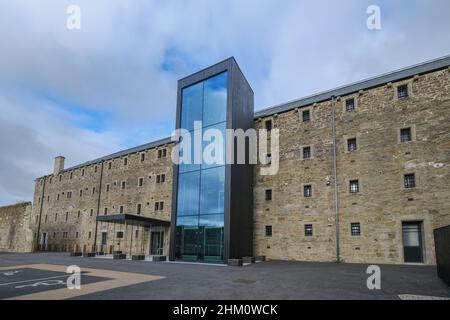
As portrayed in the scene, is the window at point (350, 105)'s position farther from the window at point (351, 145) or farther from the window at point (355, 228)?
the window at point (355, 228)

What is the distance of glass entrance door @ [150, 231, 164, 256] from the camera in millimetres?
28233

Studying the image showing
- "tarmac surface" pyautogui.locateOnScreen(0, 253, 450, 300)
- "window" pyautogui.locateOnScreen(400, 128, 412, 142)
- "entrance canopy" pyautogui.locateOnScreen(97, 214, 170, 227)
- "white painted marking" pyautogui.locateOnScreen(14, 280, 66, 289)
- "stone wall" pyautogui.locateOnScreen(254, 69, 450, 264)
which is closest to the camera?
"tarmac surface" pyautogui.locateOnScreen(0, 253, 450, 300)

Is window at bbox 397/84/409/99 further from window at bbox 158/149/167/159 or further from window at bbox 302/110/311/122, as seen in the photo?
window at bbox 158/149/167/159

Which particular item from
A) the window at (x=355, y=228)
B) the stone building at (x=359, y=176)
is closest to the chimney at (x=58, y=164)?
the stone building at (x=359, y=176)

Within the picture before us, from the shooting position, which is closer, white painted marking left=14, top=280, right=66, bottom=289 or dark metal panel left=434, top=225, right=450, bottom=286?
dark metal panel left=434, top=225, right=450, bottom=286

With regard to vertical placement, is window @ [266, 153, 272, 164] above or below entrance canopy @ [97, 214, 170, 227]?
above

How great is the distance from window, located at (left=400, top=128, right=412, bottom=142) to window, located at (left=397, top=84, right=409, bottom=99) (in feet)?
6.99

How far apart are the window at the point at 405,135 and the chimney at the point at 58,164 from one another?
143ft

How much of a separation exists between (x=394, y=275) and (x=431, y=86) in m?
12.0

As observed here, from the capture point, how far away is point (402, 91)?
64.2 feet

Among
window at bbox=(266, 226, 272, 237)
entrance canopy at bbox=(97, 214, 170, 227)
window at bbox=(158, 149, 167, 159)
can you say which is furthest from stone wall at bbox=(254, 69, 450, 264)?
window at bbox=(158, 149, 167, 159)

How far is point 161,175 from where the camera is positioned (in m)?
30.5

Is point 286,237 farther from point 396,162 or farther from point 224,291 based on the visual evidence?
point 224,291

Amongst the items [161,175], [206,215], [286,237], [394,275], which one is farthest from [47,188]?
[394,275]
